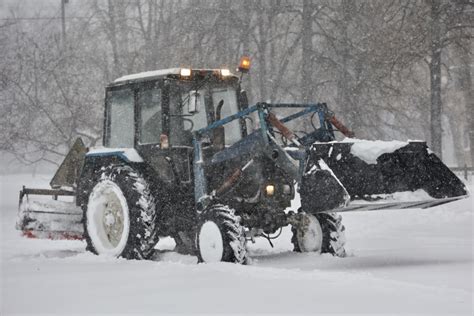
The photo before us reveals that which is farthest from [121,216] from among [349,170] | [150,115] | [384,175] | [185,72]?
[384,175]

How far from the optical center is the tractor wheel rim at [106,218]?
9.95 m

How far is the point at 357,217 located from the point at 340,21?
354 inches

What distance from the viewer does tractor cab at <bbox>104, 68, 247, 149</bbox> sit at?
9766 millimetres

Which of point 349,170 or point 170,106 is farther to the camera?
point 170,106

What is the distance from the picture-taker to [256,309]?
5715 mm

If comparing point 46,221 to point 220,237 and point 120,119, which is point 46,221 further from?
point 220,237

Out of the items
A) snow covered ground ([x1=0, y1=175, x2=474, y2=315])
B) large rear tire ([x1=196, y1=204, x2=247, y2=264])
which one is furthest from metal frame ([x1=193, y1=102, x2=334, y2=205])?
snow covered ground ([x1=0, y1=175, x2=474, y2=315])

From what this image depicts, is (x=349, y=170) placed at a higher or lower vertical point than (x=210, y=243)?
higher

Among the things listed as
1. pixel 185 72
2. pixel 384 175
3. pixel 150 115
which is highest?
pixel 185 72

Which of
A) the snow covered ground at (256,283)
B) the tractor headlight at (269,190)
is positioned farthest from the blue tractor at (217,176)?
the snow covered ground at (256,283)

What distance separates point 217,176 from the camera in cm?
963

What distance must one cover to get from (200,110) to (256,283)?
362cm

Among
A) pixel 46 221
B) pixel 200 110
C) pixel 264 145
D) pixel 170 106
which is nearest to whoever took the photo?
pixel 264 145

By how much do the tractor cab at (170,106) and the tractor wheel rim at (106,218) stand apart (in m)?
0.66
